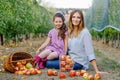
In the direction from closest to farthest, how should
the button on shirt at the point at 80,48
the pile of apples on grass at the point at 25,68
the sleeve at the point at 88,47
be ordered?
the pile of apples on grass at the point at 25,68 → the sleeve at the point at 88,47 → the button on shirt at the point at 80,48

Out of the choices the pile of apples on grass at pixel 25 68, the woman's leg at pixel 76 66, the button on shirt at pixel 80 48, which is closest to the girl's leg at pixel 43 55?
the pile of apples on grass at pixel 25 68

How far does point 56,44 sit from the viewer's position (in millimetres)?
6570

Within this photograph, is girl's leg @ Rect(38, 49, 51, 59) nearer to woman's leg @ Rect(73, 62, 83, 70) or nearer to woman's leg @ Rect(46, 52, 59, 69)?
woman's leg @ Rect(46, 52, 59, 69)

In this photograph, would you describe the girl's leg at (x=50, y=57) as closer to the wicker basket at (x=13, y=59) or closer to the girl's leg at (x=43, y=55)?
the girl's leg at (x=43, y=55)

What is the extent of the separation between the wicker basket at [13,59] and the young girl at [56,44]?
0.66ft

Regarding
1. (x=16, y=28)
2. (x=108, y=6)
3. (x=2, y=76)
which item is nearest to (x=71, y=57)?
(x=2, y=76)

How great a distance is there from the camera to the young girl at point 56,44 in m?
6.42

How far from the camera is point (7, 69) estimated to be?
19.7 ft

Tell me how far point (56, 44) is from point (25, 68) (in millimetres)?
879

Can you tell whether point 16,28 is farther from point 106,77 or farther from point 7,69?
point 106,77

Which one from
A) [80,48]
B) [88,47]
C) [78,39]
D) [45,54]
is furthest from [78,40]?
[45,54]

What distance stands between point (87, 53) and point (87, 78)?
0.92 metres

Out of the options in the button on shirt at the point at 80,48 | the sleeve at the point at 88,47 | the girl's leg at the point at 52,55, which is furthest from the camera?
the girl's leg at the point at 52,55

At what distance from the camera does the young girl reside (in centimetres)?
642
